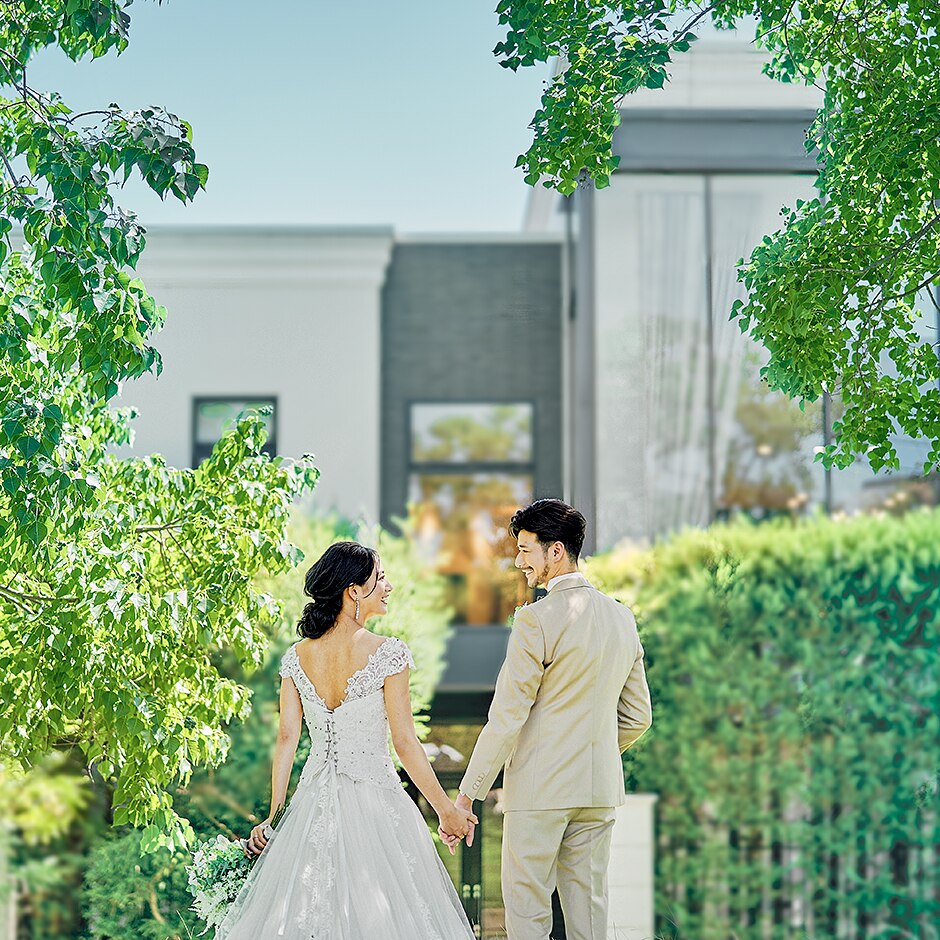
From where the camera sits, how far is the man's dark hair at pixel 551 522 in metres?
3.67

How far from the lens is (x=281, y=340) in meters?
8.91

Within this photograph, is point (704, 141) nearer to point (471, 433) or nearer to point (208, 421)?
point (471, 433)

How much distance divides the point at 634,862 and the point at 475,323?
4.51 metres

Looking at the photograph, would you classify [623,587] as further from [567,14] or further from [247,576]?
[567,14]

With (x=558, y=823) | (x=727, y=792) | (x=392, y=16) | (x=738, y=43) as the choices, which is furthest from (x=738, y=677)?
(x=392, y=16)

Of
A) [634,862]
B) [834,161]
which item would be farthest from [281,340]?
[834,161]

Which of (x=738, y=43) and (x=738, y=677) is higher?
(x=738, y=43)

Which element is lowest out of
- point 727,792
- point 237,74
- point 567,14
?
point 727,792

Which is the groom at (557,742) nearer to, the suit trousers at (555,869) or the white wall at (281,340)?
the suit trousers at (555,869)

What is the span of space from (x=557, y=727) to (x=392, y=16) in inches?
231

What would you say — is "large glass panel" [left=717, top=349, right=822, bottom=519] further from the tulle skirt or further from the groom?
the tulle skirt

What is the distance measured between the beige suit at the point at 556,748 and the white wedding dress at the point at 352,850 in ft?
0.74

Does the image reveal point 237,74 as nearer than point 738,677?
No

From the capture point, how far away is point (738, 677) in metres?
6.28
